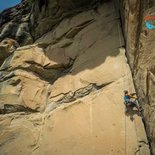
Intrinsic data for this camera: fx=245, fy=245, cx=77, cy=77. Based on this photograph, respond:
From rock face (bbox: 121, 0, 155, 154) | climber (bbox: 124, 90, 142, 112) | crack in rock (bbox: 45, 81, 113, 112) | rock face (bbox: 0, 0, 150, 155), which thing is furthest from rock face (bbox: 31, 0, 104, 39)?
climber (bbox: 124, 90, 142, 112)

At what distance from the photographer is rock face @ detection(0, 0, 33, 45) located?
45.6 feet

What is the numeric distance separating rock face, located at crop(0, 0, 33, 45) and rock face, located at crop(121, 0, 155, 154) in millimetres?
7584

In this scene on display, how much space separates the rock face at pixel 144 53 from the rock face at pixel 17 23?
299 inches

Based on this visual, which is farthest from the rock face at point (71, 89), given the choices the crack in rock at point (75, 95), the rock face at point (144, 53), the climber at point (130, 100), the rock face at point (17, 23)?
the rock face at point (17, 23)

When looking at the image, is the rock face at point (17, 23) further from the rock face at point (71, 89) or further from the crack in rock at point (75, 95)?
the crack in rock at point (75, 95)

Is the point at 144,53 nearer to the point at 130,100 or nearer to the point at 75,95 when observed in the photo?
the point at 130,100

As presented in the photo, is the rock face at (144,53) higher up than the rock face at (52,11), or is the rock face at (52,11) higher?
the rock face at (52,11)

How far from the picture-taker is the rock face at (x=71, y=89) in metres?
7.38

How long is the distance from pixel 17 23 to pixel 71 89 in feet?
23.8

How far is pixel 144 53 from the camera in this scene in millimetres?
6617

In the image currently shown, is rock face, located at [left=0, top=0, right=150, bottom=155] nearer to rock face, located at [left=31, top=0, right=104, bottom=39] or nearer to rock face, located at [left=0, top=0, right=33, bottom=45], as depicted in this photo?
rock face, located at [left=31, top=0, right=104, bottom=39]

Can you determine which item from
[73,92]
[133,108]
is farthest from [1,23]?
[133,108]

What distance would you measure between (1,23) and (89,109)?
33.9ft

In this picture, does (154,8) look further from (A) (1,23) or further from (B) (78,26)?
(A) (1,23)
